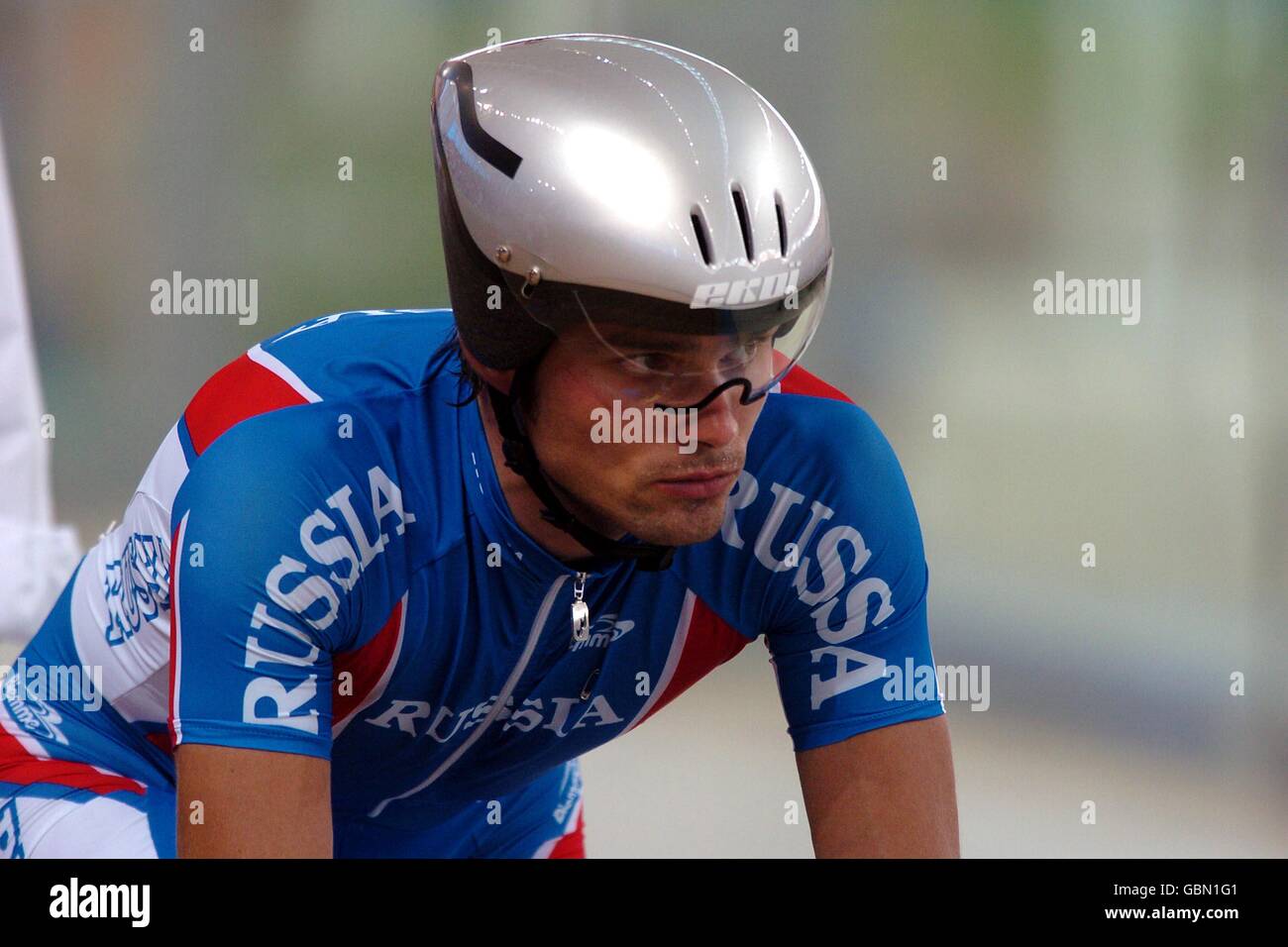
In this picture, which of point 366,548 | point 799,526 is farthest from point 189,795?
point 799,526

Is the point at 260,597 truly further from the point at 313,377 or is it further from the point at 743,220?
the point at 743,220

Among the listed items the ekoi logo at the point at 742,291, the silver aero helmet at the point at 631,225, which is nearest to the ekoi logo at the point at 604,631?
the silver aero helmet at the point at 631,225

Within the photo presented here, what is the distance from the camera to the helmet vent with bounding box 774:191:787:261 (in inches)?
45.8

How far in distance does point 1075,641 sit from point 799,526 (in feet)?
8.68

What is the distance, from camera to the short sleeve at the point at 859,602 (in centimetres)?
130

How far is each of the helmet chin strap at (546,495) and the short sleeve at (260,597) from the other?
0.14 m

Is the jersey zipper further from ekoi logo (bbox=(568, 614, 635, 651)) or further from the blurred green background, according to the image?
the blurred green background

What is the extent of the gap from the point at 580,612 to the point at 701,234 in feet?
1.14

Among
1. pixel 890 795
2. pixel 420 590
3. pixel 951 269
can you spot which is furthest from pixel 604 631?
pixel 951 269

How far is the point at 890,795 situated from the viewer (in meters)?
1.28

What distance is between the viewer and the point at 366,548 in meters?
1.20

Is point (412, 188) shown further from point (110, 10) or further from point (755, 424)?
point (755, 424)

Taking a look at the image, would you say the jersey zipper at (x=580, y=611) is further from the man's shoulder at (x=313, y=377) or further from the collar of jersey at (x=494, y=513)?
the man's shoulder at (x=313, y=377)

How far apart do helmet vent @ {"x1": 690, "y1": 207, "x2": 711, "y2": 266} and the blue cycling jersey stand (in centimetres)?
23
